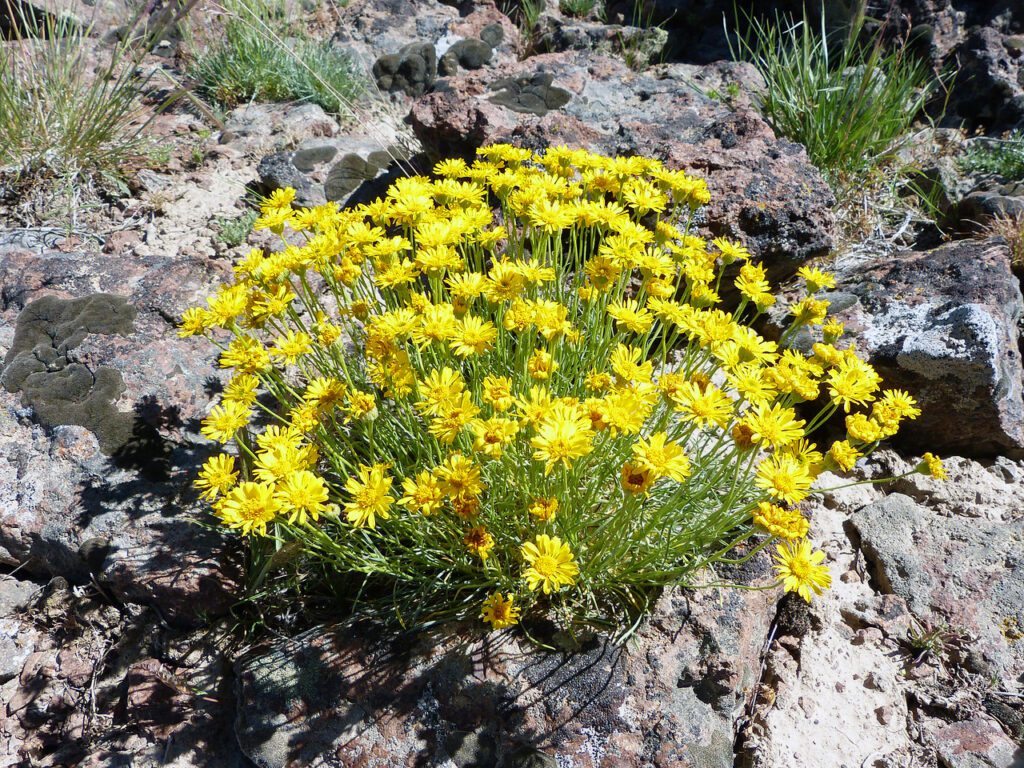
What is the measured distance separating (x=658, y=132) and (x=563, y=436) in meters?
2.78

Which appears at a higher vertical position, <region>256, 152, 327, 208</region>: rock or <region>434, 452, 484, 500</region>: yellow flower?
<region>256, 152, 327, 208</region>: rock

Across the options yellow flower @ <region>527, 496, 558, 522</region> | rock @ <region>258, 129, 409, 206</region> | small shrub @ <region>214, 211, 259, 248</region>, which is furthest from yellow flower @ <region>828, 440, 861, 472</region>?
small shrub @ <region>214, 211, 259, 248</region>

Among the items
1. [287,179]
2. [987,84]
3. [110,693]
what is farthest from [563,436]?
→ [987,84]

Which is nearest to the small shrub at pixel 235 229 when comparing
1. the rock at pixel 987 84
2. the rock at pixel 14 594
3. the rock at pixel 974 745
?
the rock at pixel 14 594

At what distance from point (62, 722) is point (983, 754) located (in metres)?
3.21

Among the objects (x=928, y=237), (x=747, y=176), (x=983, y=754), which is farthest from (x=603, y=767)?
(x=928, y=237)

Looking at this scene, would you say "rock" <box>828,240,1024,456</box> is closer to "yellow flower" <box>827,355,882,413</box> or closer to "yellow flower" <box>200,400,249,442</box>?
"yellow flower" <box>827,355,882,413</box>

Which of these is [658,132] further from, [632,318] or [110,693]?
[110,693]

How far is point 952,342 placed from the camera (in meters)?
2.97

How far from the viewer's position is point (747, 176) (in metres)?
3.48

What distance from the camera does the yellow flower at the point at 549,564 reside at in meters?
1.76

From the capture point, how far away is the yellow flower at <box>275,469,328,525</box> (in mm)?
1773

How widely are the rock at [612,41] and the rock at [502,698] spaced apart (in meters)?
5.07

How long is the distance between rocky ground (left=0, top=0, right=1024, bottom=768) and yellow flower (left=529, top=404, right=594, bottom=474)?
824 millimetres
